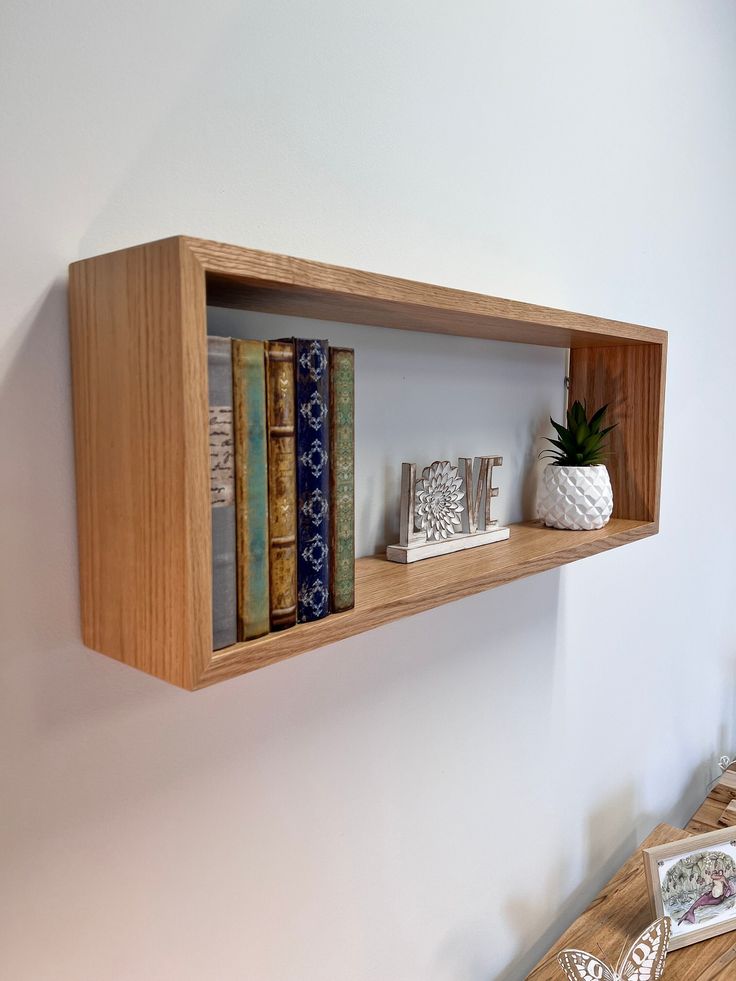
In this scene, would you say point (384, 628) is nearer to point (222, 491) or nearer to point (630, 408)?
point (222, 491)

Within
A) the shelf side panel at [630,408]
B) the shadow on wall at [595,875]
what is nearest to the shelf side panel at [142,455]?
the shelf side panel at [630,408]

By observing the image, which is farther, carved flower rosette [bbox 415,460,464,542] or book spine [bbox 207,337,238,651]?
carved flower rosette [bbox 415,460,464,542]

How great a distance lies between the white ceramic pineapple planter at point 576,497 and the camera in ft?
3.73

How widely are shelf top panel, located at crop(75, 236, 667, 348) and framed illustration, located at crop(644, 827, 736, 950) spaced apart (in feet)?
2.94

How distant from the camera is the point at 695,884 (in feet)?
4.30

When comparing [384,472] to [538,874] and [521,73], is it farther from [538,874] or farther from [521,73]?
[538,874]

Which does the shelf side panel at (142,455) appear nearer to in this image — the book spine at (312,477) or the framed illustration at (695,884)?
the book spine at (312,477)

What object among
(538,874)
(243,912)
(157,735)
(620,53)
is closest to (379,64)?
(620,53)

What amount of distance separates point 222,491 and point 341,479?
5.5 inches

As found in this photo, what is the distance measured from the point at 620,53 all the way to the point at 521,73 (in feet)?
1.18

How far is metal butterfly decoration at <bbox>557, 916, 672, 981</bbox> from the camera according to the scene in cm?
109

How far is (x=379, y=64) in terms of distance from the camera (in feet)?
3.01

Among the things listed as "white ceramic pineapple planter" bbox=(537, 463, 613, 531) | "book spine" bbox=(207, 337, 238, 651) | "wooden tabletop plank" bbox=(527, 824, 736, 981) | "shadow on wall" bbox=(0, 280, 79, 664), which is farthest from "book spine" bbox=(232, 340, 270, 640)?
"wooden tabletop plank" bbox=(527, 824, 736, 981)

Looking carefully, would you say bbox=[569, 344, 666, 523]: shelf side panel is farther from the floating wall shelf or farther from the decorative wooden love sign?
the floating wall shelf
